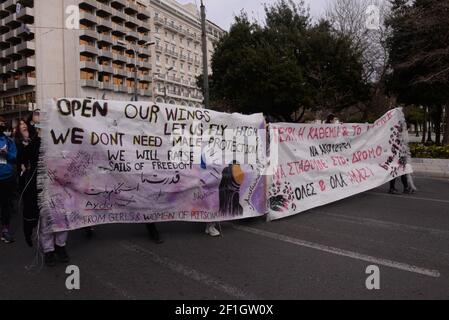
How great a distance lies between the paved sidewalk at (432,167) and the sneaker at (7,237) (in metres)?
11.7

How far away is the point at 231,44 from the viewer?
916 inches

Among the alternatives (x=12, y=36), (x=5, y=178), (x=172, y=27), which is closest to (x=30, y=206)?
(x=5, y=178)

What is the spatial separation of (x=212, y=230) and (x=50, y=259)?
2.16 metres

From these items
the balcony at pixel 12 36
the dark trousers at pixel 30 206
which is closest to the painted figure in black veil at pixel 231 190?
the dark trousers at pixel 30 206

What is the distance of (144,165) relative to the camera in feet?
16.4

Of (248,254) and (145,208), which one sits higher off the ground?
(145,208)

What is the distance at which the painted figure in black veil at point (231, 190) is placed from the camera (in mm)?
5520

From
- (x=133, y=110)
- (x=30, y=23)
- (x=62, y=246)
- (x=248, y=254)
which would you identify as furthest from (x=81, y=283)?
(x=30, y=23)

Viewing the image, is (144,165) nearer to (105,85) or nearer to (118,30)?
(105,85)

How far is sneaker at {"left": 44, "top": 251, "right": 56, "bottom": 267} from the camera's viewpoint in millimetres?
4230

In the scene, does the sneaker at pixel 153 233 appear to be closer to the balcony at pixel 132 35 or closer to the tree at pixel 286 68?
the tree at pixel 286 68

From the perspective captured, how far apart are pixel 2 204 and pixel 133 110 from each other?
2336 mm
